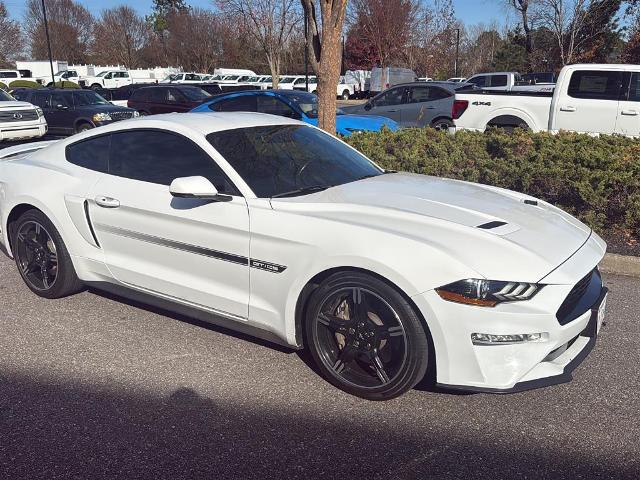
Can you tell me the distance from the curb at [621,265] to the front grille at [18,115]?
1446 centimetres

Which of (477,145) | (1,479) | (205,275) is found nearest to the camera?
(1,479)

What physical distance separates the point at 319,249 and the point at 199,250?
89cm

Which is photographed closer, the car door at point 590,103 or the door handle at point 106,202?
the door handle at point 106,202

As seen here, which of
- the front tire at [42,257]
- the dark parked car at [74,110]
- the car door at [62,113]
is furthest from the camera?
the car door at [62,113]

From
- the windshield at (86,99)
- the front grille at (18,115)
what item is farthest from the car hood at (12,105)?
the windshield at (86,99)

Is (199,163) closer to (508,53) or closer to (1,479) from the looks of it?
(1,479)

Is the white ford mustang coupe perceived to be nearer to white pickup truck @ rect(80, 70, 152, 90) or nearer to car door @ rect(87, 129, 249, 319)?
car door @ rect(87, 129, 249, 319)

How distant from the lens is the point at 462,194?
389 cm

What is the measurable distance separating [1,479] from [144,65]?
66.7 meters

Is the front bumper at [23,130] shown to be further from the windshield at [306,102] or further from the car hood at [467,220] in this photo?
the car hood at [467,220]

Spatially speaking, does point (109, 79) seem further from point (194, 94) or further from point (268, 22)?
point (194, 94)

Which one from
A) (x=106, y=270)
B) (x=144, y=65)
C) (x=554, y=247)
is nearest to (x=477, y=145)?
(x=554, y=247)

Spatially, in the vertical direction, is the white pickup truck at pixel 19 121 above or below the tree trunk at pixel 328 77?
below

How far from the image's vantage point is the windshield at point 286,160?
12.3ft
